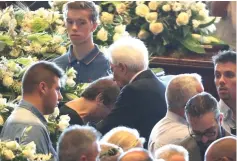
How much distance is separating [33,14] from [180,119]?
1.87 m

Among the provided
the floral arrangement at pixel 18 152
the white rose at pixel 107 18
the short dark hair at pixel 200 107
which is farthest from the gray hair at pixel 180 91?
the white rose at pixel 107 18

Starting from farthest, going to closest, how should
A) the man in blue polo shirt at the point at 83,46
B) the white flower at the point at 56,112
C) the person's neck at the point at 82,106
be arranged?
the man in blue polo shirt at the point at 83,46
the person's neck at the point at 82,106
the white flower at the point at 56,112

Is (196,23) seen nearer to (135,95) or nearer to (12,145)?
(135,95)

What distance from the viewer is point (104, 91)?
367 inches

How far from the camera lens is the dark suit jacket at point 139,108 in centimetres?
927

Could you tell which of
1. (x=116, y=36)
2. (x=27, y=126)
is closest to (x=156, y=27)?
(x=116, y=36)

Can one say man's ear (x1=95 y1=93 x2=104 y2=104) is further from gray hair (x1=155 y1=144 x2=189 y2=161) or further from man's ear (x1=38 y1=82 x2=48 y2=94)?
gray hair (x1=155 y1=144 x2=189 y2=161)

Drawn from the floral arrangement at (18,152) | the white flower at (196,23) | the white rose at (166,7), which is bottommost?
the white flower at (196,23)

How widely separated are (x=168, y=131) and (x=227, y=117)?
0.51 metres

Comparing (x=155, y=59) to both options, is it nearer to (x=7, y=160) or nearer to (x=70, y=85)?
(x=70, y=85)

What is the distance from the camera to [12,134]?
8.53 metres

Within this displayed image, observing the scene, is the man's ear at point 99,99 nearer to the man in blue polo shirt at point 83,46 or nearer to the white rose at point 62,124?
the white rose at point 62,124

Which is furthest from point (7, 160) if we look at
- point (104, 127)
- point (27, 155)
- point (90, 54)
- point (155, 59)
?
point (155, 59)

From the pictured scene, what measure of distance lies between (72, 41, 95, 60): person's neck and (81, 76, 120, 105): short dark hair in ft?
2.17
